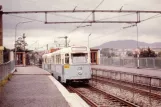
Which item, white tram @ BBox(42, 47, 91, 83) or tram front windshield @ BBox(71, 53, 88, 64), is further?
tram front windshield @ BBox(71, 53, 88, 64)

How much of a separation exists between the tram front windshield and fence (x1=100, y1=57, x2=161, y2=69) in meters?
9.21

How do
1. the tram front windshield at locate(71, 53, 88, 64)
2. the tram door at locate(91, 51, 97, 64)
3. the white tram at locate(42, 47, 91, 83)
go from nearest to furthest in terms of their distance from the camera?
the white tram at locate(42, 47, 91, 83), the tram front windshield at locate(71, 53, 88, 64), the tram door at locate(91, 51, 97, 64)

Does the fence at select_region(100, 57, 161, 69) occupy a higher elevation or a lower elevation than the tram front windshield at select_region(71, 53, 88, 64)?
lower

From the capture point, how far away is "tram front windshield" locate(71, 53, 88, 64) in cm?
2356

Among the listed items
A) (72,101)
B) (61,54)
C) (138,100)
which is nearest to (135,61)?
(61,54)

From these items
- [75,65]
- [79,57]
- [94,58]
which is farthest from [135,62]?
[94,58]

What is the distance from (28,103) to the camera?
10570 mm

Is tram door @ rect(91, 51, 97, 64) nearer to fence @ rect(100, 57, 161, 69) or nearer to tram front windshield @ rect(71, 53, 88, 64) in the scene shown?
fence @ rect(100, 57, 161, 69)

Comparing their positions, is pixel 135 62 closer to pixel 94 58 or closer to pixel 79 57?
pixel 79 57

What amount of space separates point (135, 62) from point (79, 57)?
1394 centimetres

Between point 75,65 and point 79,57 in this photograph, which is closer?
point 75,65

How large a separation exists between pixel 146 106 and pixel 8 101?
666 cm

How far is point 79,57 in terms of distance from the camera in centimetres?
2378

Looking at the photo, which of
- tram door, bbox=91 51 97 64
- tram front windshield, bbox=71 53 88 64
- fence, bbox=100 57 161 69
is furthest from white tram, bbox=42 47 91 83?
tram door, bbox=91 51 97 64
